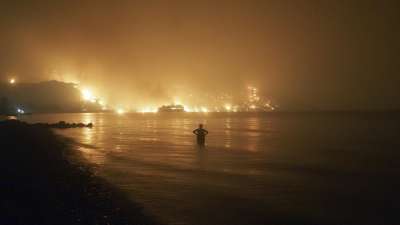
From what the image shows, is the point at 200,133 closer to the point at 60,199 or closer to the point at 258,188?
the point at 258,188

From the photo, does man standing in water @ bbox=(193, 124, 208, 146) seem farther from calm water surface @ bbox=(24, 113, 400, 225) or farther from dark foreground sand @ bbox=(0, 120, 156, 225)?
dark foreground sand @ bbox=(0, 120, 156, 225)

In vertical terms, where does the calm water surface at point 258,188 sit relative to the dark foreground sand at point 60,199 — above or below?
below

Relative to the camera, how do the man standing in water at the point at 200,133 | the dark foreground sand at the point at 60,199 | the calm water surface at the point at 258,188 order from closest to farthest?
1. the dark foreground sand at the point at 60,199
2. the calm water surface at the point at 258,188
3. the man standing in water at the point at 200,133

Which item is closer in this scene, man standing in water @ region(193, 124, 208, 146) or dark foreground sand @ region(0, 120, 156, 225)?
dark foreground sand @ region(0, 120, 156, 225)

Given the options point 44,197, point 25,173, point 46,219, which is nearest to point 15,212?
point 46,219

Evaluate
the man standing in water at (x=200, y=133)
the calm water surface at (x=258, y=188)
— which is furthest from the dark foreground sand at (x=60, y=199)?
the man standing in water at (x=200, y=133)

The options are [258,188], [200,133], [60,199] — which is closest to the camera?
[60,199]

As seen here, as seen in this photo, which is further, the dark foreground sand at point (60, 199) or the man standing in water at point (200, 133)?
→ the man standing in water at point (200, 133)

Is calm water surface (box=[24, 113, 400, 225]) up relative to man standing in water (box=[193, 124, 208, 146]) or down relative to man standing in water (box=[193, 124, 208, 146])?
down

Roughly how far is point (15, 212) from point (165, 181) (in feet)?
37.5

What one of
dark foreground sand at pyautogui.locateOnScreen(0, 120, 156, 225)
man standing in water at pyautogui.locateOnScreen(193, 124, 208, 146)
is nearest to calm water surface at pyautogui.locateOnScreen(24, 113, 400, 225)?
dark foreground sand at pyautogui.locateOnScreen(0, 120, 156, 225)

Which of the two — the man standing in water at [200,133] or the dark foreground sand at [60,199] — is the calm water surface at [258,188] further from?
the man standing in water at [200,133]

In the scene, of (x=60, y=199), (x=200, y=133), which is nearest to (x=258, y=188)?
(x=60, y=199)

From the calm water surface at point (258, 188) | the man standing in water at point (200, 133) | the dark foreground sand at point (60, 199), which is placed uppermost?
the man standing in water at point (200, 133)
